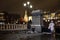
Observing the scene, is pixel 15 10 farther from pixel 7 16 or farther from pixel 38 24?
pixel 38 24

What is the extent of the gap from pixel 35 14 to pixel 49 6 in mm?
22305

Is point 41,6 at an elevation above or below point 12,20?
above

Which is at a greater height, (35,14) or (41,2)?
(41,2)

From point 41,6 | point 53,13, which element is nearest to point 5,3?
point 41,6

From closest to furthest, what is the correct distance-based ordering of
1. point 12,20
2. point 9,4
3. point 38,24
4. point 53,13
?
point 38,24 → point 53,13 → point 12,20 → point 9,4

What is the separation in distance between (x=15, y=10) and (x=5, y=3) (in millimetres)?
2827

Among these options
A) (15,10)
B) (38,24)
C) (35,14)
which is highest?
(15,10)

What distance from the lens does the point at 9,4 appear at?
1474 inches

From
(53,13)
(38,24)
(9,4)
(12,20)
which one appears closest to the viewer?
(38,24)

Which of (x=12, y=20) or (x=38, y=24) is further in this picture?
(x=12, y=20)

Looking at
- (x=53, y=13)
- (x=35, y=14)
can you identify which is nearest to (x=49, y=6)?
(x=53, y=13)

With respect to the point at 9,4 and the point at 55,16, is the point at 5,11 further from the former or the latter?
the point at 55,16

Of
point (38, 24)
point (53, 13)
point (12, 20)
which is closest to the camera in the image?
point (38, 24)

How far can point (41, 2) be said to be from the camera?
3791 cm
